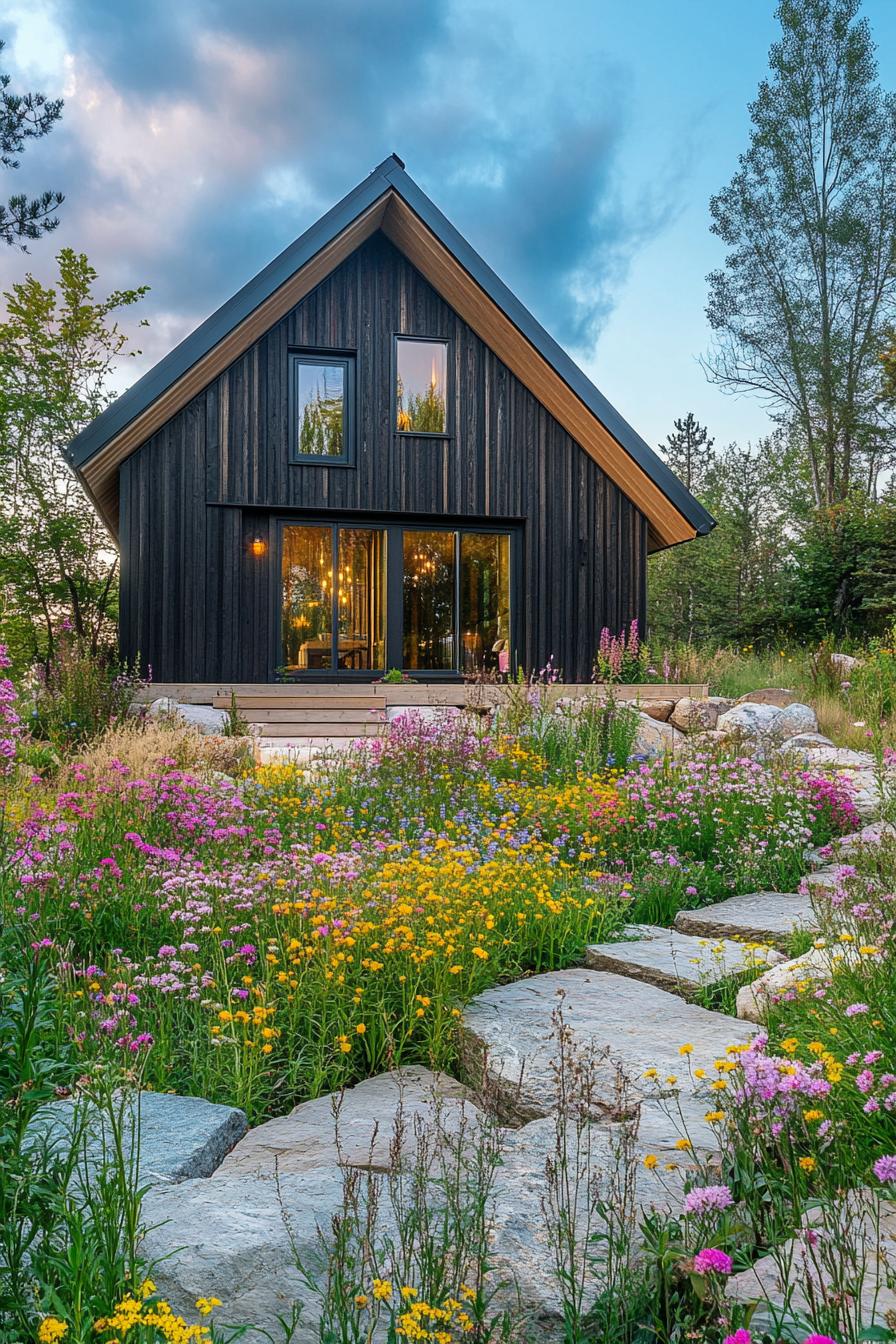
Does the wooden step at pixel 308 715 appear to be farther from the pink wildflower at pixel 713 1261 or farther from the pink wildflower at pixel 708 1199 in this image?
the pink wildflower at pixel 713 1261

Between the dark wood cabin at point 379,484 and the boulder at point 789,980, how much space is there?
953 centimetres

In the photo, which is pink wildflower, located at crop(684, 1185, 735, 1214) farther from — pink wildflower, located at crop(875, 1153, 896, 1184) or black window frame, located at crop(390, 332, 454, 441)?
black window frame, located at crop(390, 332, 454, 441)

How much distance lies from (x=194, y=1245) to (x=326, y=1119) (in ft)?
2.69

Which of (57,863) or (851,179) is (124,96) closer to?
(57,863)

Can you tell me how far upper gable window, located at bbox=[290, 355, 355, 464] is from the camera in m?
12.6

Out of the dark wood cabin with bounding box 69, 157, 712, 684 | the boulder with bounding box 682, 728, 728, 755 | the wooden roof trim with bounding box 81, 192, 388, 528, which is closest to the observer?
the boulder with bounding box 682, 728, 728, 755

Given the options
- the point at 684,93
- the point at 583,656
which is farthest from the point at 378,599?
the point at 684,93

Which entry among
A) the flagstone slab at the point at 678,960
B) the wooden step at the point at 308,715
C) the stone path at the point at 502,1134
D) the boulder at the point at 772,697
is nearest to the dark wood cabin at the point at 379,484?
the wooden step at the point at 308,715

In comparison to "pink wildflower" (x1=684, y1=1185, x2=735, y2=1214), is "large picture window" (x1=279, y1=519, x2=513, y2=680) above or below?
above

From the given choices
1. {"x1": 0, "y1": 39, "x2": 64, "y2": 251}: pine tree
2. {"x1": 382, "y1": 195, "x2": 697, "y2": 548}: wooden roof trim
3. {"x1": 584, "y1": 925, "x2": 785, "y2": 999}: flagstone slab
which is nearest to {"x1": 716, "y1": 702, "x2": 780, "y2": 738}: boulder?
{"x1": 382, "y1": 195, "x2": 697, "y2": 548}: wooden roof trim

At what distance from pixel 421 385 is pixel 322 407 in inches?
55.6

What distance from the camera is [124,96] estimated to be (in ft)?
39.8

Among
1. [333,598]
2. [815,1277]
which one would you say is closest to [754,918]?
[815,1277]

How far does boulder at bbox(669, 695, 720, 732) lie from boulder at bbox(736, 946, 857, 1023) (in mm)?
7314
